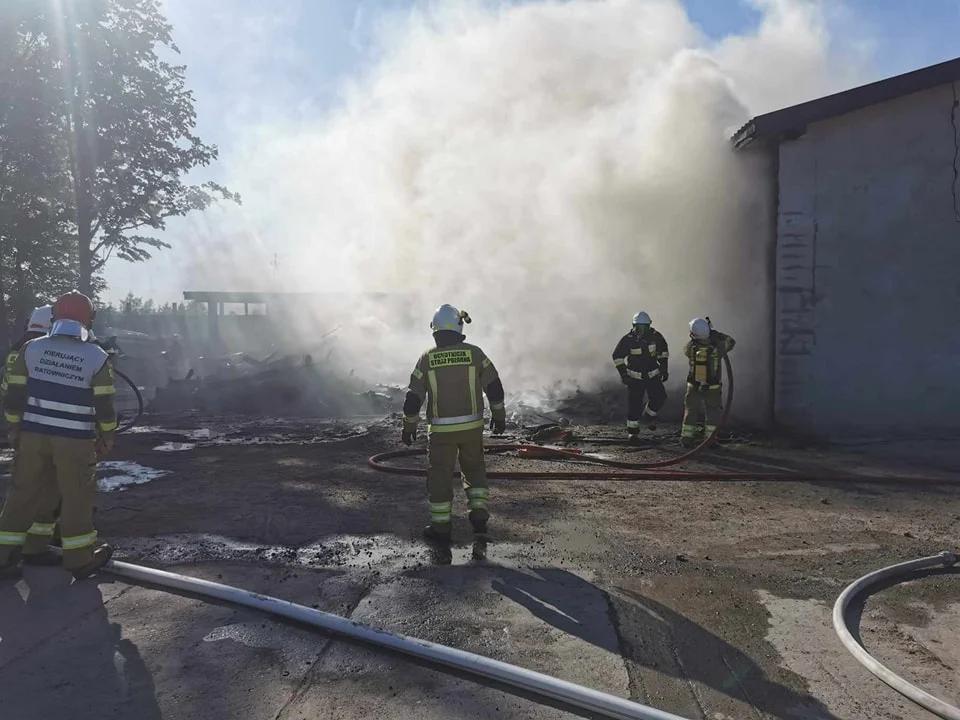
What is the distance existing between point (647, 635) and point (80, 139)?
1631 centimetres

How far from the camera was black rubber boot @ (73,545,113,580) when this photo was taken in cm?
394

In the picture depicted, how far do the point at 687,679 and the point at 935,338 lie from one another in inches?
334

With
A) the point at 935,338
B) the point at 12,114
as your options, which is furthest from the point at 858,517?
the point at 12,114

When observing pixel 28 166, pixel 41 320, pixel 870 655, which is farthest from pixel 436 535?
pixel 28 166

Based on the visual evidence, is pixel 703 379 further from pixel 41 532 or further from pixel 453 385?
pixel 41 532

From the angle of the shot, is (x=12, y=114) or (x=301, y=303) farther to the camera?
(x=301, y=303)

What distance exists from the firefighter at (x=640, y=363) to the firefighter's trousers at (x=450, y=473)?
4869 millimetres

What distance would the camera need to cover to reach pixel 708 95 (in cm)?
1262

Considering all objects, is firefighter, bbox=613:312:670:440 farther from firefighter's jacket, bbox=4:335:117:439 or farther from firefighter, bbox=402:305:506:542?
firefighter's jacket, bbox=4:335:117:439

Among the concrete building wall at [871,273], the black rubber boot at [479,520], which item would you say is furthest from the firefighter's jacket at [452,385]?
the concrete building wall at [871,273]

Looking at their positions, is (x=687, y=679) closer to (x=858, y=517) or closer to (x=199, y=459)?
(x=858, y=517)

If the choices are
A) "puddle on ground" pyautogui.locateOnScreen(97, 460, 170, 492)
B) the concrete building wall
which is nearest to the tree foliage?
"puddle on ground" pyautogui.locateOnScreen(97, 460, 170, 492)

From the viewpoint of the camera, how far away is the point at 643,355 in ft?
30.6

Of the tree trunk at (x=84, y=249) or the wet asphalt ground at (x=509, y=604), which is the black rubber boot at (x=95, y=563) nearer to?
the wet asphalt ground at (x=509, y=604)
